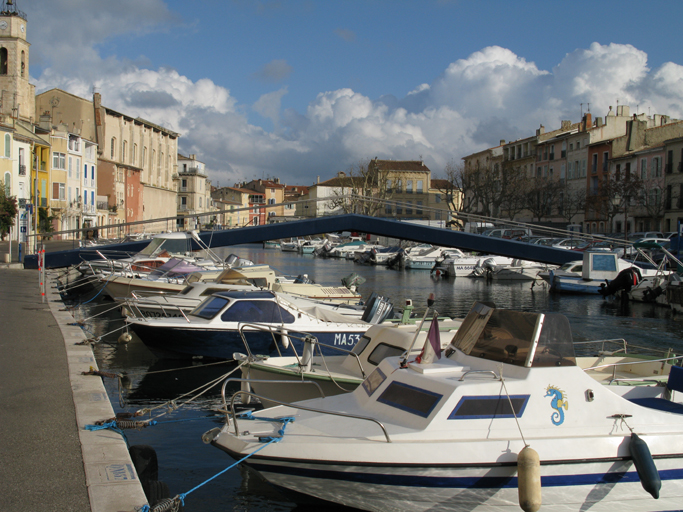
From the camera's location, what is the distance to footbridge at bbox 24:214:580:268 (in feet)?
94.5

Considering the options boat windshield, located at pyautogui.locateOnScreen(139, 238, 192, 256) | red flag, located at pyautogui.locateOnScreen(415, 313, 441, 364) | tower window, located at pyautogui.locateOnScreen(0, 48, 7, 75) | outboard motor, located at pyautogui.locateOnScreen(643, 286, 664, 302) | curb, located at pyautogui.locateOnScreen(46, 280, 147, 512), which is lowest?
outboard motor, located at pyautogui.locateOnScreen(643, 286, 664, 302)

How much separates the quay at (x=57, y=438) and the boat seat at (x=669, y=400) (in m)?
5.87

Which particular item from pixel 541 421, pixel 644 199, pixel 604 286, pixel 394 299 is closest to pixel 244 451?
pixel 541 421

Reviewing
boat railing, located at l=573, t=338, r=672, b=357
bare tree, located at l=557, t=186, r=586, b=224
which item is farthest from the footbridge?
bare tree, located at l=557, t=186, r=586, b=224

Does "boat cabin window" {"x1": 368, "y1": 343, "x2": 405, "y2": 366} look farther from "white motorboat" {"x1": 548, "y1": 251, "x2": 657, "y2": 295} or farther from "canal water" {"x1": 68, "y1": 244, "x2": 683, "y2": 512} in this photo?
"white motorboat" {"x1": 548, "y1": 251, "x2": 657, "y2": 295}

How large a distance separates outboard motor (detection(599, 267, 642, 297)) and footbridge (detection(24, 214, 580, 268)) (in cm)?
484

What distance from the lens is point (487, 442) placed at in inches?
260

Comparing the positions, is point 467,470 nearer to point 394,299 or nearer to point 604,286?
point 394,299

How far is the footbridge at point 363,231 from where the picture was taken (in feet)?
94.5

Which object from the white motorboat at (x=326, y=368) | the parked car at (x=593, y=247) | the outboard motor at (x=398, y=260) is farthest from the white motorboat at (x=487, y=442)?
the outboard motor at (x=398, y=260)

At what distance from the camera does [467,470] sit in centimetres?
653

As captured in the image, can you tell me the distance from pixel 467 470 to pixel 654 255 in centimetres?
3765

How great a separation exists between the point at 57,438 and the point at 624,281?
3060 centimetres

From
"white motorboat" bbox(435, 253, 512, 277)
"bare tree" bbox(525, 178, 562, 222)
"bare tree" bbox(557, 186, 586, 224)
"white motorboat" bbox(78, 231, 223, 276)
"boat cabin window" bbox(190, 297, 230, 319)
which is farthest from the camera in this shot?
"bare tree" bbox(525, 178, 562, 222)
